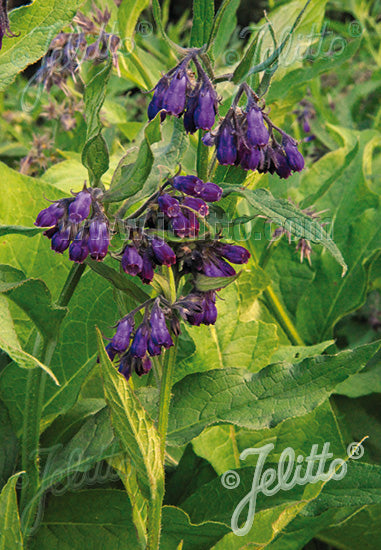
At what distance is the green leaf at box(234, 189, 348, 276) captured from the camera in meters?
0.90

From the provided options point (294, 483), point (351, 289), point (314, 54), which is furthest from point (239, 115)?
point (314, 54)

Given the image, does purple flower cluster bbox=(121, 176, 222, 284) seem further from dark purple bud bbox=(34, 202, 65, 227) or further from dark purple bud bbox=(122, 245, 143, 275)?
dark purple bud bbox=(34, 202, 65, 227)

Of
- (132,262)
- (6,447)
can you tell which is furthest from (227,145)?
(6,447)

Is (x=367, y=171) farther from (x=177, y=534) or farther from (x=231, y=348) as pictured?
(x=177, y=534)

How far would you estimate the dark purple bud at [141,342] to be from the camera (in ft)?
3.14

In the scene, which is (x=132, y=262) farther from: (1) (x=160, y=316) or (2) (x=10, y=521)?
(2) (x=10, y=521)

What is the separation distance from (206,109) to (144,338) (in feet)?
1.16

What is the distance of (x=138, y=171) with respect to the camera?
2.89 feet

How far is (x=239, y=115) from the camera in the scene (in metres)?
1.02

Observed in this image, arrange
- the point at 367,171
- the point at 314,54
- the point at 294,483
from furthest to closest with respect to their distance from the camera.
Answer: the point at 367,171 → the point at 314,54 → the point at 294,483

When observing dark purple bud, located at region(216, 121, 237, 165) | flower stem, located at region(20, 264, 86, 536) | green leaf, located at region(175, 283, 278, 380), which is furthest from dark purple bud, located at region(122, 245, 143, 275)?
green leaf, located at region(175, 283, 278, 380)

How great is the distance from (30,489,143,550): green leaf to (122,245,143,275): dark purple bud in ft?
1.83

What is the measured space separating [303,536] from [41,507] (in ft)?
1.71

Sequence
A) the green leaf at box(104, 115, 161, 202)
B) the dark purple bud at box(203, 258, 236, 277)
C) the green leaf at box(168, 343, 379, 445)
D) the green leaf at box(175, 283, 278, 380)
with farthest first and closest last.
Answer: the green leaf at box(175, 283, 278, 380) < the green leaf at box(168, 343, 379, 445) < the dark purple bud at box(203, 258, 236, 277) < the green leaf at box(104, 115, 161, 202)
